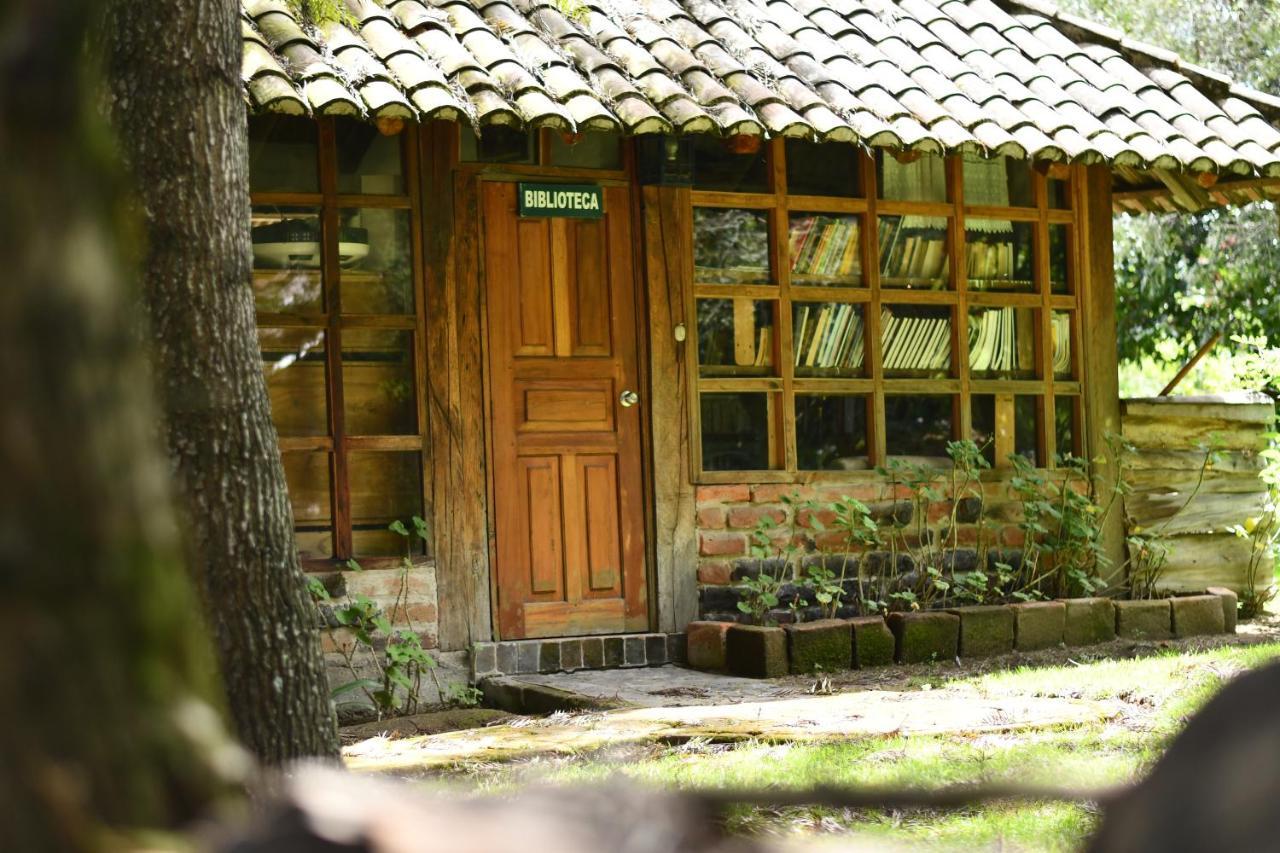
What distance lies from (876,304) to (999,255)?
37.7 inches

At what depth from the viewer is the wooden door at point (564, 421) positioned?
7.37 m

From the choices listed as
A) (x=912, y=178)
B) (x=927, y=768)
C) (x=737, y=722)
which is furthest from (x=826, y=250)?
(x=927, y=768)

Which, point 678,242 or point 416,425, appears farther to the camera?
point 678,242

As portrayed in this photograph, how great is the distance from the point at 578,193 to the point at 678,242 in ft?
1.87

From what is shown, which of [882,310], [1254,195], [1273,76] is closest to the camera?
[882,310]

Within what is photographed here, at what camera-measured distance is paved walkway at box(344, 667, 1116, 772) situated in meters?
5.11

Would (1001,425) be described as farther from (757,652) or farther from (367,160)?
(367,160)

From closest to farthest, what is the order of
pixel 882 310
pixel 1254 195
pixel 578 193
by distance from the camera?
pixel 578 193 < pixel 882 310 < pixel 1254 195

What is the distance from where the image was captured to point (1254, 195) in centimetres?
898

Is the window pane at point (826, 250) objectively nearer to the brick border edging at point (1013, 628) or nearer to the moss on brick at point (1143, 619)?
the brick border edging at point (1013, 628)

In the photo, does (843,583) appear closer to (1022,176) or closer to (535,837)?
(1022,176)

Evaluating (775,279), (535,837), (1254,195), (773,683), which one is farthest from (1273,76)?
(535,837)

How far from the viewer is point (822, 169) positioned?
8.12 m

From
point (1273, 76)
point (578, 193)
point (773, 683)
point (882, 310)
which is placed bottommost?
point (773, 683)
